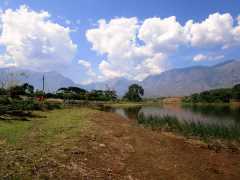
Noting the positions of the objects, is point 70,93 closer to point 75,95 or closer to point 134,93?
point 75,95

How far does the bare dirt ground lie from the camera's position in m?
8.17

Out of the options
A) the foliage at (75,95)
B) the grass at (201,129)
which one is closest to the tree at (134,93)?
the foliage at (75,95)

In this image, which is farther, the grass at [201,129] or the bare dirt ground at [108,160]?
the grass at [201,129]

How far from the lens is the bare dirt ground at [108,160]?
817cm

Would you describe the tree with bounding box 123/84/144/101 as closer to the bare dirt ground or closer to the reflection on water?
the reflection on water

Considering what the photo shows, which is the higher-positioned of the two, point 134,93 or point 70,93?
point 134,93

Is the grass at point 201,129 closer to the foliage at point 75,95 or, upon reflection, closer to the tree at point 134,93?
the foliage at point 75,95

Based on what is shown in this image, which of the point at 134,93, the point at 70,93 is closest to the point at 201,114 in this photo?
the point at 70,93

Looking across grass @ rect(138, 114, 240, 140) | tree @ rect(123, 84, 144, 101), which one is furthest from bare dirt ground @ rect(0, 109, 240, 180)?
tree @ rect(123, 84, 144, 101)

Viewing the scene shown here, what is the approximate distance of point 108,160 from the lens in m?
10.4

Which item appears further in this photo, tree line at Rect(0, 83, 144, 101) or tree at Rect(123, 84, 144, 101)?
tree at Rect(123, 84, 144, 101)

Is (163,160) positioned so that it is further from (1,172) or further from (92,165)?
(1,172)

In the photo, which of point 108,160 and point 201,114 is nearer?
point 108,160

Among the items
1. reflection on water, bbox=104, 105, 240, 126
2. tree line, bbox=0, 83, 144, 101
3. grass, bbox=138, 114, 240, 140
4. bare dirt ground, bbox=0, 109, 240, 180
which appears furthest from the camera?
tree line, bbox=0, 83, 144, 101
